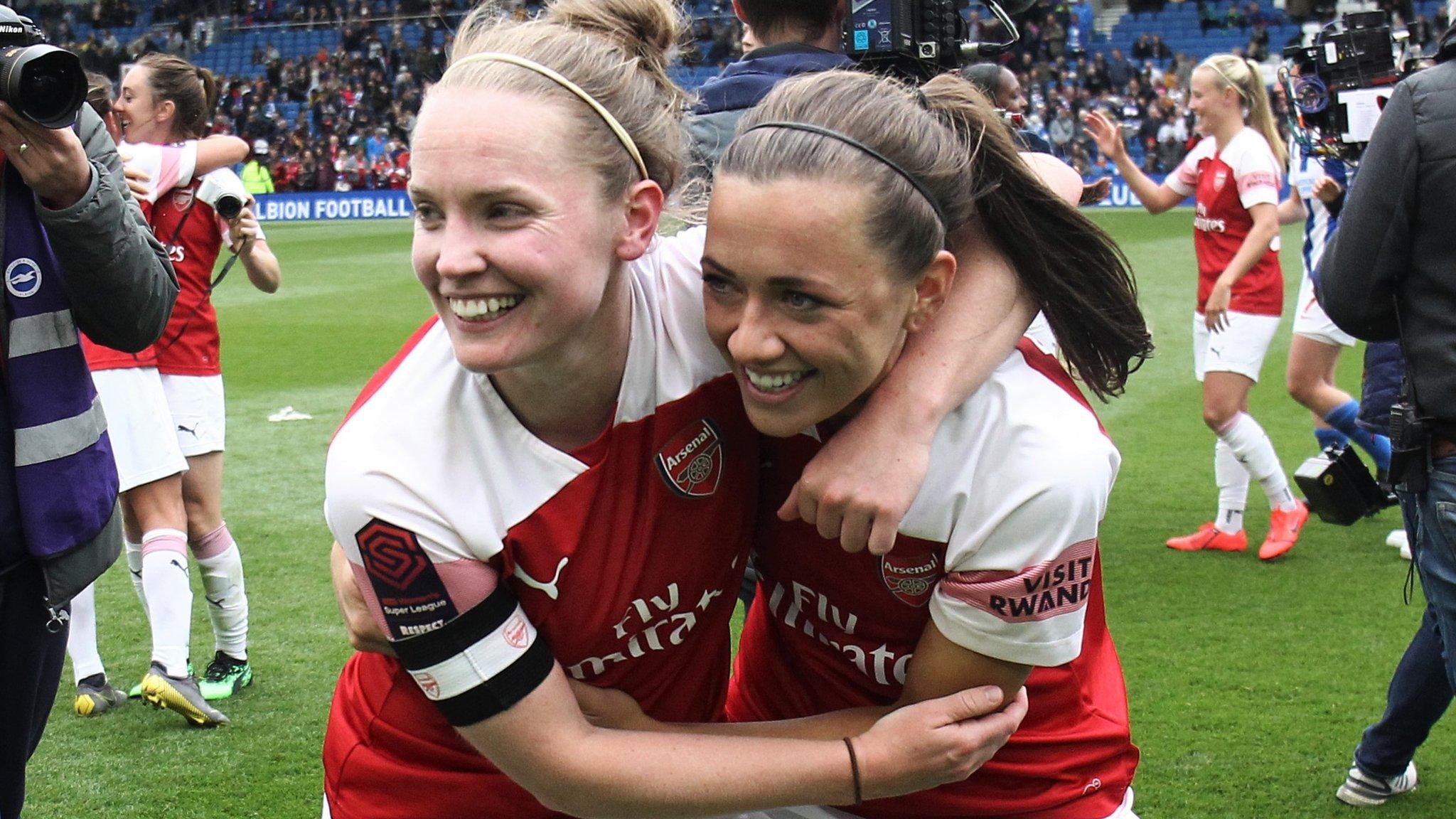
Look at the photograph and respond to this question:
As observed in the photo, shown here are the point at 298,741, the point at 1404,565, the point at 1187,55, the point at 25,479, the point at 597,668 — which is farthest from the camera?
the point at 1187,55

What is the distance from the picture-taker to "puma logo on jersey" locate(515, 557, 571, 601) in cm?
210

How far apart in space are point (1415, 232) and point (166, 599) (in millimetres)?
3875

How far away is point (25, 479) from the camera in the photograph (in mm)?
2586

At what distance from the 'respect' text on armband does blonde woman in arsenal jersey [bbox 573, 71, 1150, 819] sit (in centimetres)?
20

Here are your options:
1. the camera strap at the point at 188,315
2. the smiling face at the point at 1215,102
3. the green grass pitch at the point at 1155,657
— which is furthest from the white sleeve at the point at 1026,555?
the smiling face at the point at 1215,102

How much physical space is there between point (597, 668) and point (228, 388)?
9.57 meters

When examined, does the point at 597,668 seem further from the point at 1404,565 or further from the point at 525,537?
the point at 1404,565

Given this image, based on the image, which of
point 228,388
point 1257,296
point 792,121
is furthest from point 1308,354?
point 228,388

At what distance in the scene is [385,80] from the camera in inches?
1393

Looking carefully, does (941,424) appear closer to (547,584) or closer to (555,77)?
(547,584)

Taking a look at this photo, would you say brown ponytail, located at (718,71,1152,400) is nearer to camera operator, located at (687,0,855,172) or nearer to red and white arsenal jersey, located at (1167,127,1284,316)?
camera operator, located at (687,0,855,172)

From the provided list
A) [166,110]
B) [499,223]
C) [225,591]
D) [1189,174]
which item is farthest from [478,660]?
[1189,174]

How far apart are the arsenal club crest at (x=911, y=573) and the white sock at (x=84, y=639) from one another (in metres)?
3.48

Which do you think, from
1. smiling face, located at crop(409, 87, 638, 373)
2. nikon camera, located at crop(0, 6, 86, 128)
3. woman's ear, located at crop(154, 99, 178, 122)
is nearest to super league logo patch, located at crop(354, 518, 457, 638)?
smiling face, located at crop(409, 87, 638, 373)
